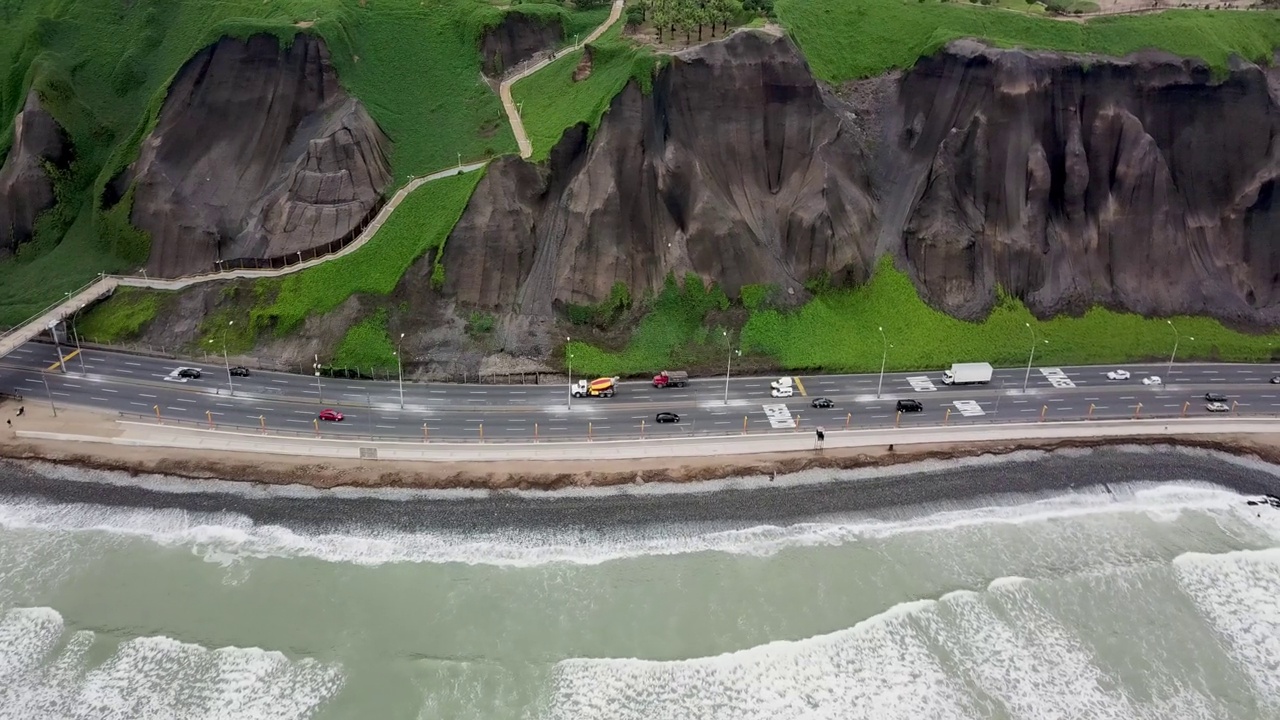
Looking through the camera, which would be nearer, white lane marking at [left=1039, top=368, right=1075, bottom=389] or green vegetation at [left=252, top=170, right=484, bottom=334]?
green vegetation at [left=252, top=170, right=484, bottom=334]

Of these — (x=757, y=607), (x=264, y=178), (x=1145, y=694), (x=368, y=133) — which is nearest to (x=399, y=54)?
(x=368, y=133)

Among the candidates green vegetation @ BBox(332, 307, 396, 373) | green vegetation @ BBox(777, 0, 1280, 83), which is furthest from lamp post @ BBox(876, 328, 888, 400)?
green vegetation @ BBox(332, 307, 396, 373)

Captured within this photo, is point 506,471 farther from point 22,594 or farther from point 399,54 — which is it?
point 399,54

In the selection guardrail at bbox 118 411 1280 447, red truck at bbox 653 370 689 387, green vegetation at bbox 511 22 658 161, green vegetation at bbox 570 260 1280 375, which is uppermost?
green vegetation at bbox 511 22 658 161

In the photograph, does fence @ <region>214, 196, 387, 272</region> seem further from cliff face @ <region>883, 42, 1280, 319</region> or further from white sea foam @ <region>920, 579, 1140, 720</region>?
white sea foam @ <region>920, 579, 1140, 720</region>

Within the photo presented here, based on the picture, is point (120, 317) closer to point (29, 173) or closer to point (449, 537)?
point (29, 173)

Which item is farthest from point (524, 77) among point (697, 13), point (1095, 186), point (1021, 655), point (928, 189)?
point (1021, 655)

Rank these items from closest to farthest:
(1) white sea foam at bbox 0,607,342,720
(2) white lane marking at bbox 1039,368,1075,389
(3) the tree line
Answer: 1. (1) white sea foam at bbox 0,607,342,720
2. (2) white lane marking at bbox 1039,368,1075,389
3. (3) the tree line
